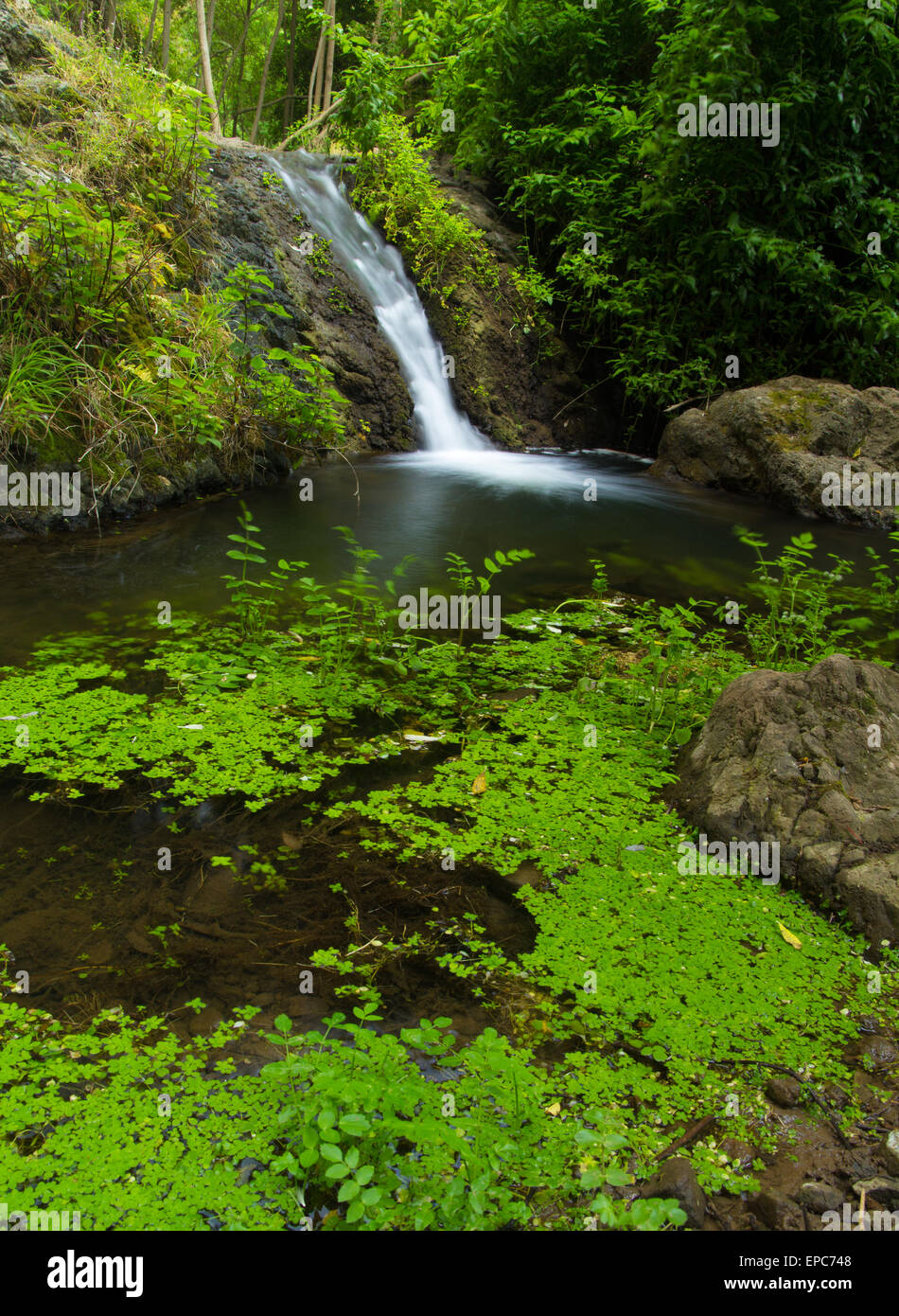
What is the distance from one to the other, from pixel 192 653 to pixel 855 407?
8472 millimetres

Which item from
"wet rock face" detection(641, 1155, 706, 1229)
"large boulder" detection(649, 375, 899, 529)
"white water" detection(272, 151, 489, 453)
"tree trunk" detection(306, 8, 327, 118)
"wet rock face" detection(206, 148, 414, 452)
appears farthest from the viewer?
"tree trunk" detection(306, 8, 327, 118)

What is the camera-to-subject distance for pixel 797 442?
9531 millimetres

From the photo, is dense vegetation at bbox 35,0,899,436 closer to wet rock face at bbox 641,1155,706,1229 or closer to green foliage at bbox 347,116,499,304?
green foliage at bbox 347,116,499,304

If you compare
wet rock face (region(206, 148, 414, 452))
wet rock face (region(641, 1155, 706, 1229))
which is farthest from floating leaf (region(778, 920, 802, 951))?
wet rock face (region(206, 148, 414, 452))

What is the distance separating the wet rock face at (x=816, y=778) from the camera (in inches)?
107

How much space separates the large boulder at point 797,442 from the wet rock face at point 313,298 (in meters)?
3.71

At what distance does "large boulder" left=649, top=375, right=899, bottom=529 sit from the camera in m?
9.23

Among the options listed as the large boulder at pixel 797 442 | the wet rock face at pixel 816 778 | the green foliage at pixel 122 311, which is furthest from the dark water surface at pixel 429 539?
the wet rock face at pixel 816 778

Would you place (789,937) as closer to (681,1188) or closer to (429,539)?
(681,1188)

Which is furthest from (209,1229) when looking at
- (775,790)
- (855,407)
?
(855,407)

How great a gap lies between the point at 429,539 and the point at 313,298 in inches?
192

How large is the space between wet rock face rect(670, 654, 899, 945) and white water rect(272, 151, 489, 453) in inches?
310

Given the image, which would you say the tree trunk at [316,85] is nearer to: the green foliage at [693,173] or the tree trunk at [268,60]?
the tree trunk at [268,60]
